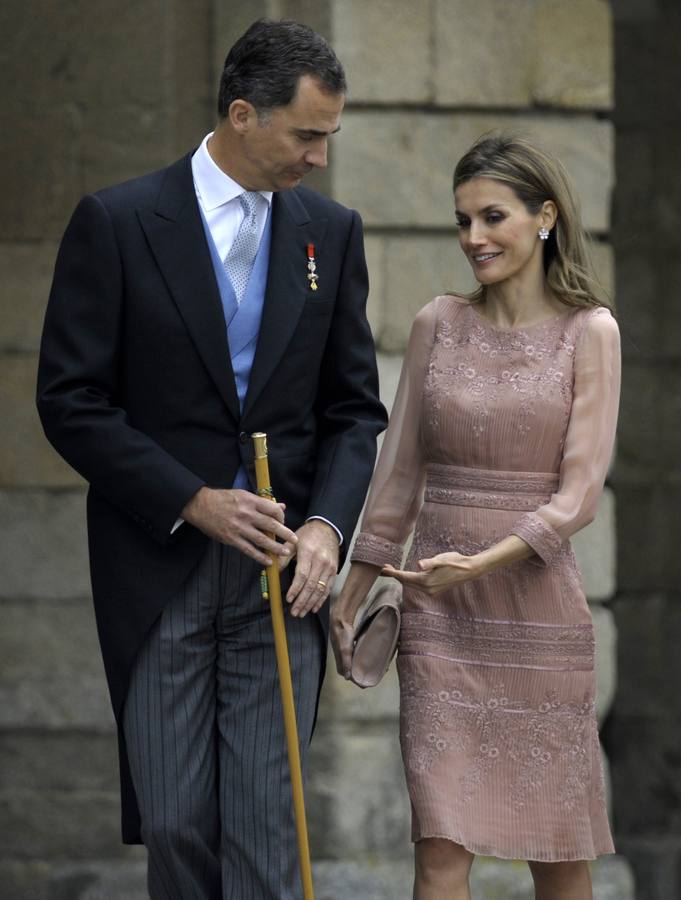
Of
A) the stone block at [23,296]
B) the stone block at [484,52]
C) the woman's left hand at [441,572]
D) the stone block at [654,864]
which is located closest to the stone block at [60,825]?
the stone block at [23,296]

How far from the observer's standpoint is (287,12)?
6.05m

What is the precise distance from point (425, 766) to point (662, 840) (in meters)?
2.94

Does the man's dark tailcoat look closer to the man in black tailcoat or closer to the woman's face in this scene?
the man in black tailcoat

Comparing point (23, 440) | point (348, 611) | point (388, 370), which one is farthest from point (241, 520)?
point (23, 440)

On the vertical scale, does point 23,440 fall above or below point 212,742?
above

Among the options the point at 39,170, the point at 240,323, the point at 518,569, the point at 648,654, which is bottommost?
the point at 648,654

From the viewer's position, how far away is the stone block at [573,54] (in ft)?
20.2

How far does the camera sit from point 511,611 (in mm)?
4516

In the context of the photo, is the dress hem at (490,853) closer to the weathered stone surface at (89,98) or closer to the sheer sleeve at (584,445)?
the sheer sleeve at (584,445)

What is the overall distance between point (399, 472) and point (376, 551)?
195 millimetres

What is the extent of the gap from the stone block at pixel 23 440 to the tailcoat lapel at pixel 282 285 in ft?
7.24

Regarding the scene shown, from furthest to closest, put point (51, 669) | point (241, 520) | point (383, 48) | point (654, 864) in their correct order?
point (654, 864), point (51, 669), point (383, 48), point (241, 520)

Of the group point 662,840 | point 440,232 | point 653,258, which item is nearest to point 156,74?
point 440,232

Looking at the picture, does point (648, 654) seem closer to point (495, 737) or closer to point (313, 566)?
point (495, 737)
